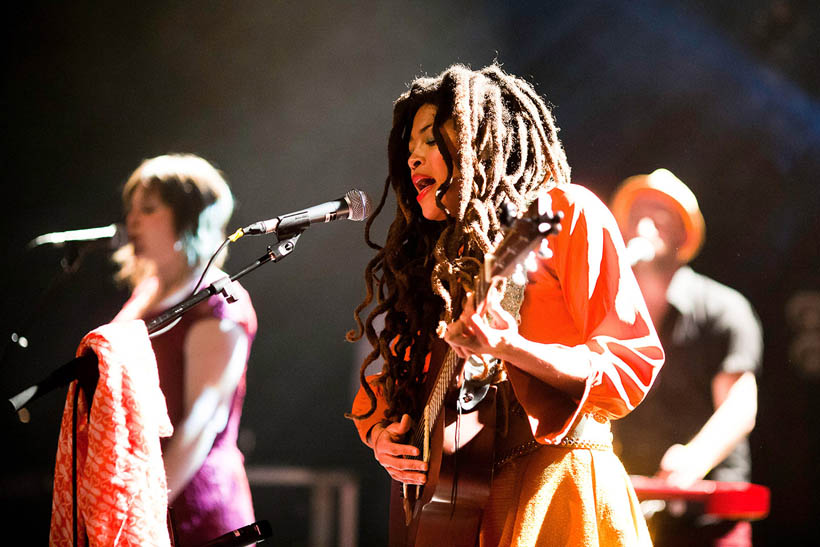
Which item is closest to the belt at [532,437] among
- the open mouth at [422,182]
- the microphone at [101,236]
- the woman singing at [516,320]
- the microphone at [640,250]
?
the woman singing at [516,320]

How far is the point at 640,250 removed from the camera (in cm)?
280

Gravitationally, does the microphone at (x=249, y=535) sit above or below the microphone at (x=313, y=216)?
below

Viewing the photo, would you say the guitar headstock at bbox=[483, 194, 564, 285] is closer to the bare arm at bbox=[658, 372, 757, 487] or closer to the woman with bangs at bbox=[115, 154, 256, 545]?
the bare arm at bbox=[658, 372, 757, 487]

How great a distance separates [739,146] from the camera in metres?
2.78

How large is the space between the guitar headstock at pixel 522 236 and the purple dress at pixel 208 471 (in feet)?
5.40

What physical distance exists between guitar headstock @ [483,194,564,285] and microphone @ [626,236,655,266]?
4.52ft

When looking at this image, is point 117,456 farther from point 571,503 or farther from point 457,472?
point 571,503

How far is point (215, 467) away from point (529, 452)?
179 centimetres

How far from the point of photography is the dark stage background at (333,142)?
8.98 feet

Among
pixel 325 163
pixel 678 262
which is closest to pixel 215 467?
pixel 325 163

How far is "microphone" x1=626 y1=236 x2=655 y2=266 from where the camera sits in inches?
110

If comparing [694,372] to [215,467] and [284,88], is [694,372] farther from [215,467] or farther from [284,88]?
[284,88]

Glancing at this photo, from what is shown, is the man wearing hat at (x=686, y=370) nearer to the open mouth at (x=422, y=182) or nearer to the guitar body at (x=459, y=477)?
the open mouth at (x=422, y=182)

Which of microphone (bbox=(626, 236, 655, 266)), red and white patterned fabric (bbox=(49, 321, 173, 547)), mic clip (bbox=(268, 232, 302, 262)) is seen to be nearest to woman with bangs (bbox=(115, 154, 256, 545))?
red and white patterned fabric (bbox=(49, 321, 173, 547))
